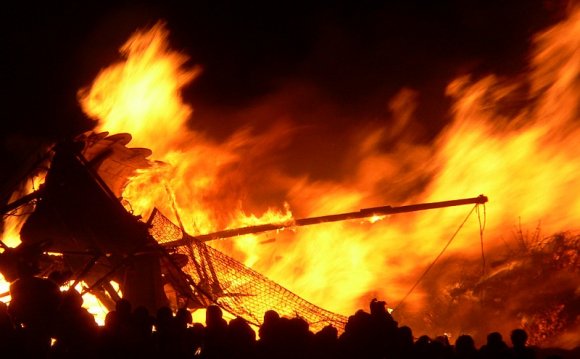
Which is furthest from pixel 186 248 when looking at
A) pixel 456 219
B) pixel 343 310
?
pixel 343 310

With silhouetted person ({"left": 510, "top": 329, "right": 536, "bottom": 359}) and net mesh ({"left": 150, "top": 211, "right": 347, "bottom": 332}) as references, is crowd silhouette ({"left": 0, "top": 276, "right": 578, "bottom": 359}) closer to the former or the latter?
silhouetted person ({"left": 510, "top": 329, "right": 536, "bottom": 359})

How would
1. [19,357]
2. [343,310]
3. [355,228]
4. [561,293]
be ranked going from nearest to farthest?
1. [19,357]
2. [355,228]
3. [343,310]
4. [561,293]

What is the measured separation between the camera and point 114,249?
6004 mm

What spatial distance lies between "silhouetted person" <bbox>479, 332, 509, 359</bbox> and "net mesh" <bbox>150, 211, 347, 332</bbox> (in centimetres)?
226

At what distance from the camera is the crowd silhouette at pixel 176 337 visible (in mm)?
3918

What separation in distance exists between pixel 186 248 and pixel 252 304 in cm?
126

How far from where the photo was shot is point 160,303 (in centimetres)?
624

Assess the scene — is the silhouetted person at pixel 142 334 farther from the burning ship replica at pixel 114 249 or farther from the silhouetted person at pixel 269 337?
the burning ship replica at pixel 114 249

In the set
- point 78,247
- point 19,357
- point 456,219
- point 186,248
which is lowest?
point 456,219

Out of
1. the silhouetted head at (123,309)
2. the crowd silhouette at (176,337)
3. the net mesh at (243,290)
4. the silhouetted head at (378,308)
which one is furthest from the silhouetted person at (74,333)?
the silhouetted head at (378,308)

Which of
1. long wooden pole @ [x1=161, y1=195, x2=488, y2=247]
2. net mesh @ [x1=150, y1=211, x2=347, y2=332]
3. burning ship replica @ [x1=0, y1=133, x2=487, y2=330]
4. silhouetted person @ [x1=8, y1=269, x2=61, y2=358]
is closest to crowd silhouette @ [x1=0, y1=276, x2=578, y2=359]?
silhouetted person @ [x1=8, y1=269, x2=61, y2=358]

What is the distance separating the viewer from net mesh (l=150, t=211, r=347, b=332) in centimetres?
659

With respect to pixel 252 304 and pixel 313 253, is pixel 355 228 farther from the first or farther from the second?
pixel 252 304

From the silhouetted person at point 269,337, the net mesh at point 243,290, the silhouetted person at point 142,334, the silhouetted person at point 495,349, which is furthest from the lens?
the net mesh at point 243,290
